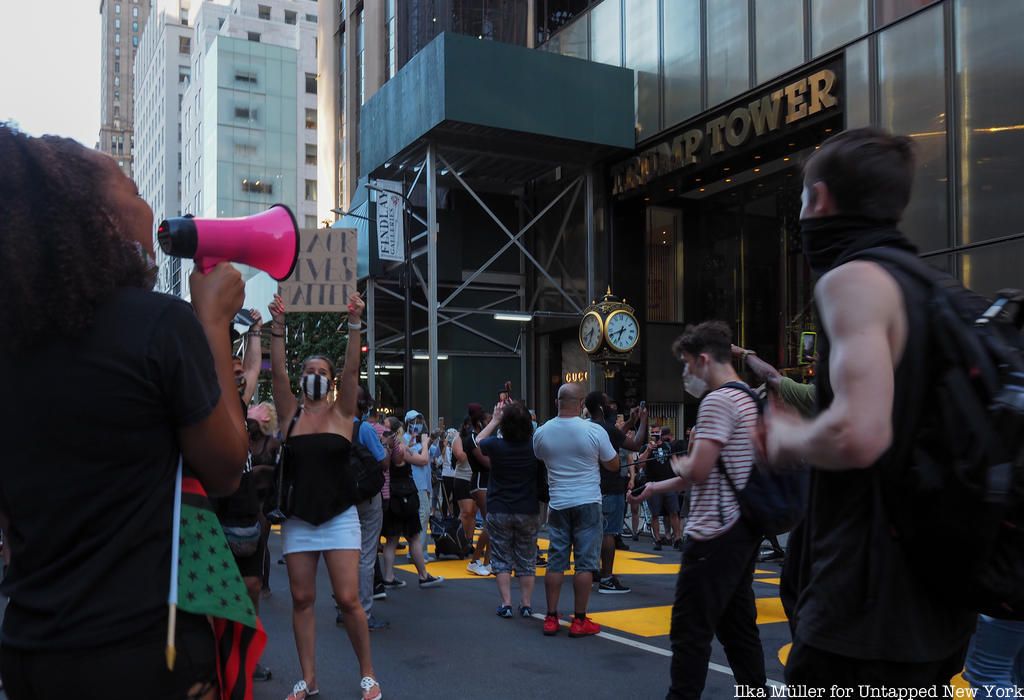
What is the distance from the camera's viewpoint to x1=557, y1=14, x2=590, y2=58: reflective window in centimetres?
2239

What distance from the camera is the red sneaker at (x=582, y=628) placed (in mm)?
7207

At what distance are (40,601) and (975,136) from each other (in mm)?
13579

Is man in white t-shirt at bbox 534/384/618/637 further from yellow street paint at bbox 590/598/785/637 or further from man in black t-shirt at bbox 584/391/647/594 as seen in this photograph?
man in black t-shirt at bbox 584/391/647/594

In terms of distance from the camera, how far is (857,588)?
6.68ft

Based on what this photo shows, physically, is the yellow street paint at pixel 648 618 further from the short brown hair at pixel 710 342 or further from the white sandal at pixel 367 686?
the short brown hair at pixel 710 342

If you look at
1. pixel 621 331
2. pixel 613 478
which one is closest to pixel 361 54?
pixel 621 331

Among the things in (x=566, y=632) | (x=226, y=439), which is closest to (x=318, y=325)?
(x=566, y=632)

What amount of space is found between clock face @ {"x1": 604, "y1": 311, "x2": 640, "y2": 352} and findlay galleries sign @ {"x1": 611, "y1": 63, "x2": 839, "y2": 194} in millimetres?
3770

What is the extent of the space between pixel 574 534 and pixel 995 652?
447 cm

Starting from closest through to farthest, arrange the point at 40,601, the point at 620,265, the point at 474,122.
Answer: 1. the point at 40,601
2. the point at 474,122
3. the point at 620,265

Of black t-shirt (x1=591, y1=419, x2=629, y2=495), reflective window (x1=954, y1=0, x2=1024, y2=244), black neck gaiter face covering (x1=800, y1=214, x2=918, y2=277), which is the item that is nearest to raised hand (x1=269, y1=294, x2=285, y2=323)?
black neck gaiter face covering (x1=800, y1=214, x2=918, y2=277)

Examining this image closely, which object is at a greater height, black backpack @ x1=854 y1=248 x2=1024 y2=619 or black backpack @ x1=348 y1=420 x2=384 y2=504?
black backpack @ x1=854 y1=248 x2=1024 y2=619

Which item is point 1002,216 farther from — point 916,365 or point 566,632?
point 916,365

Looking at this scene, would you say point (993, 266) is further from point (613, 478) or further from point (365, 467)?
point (365, 467)
